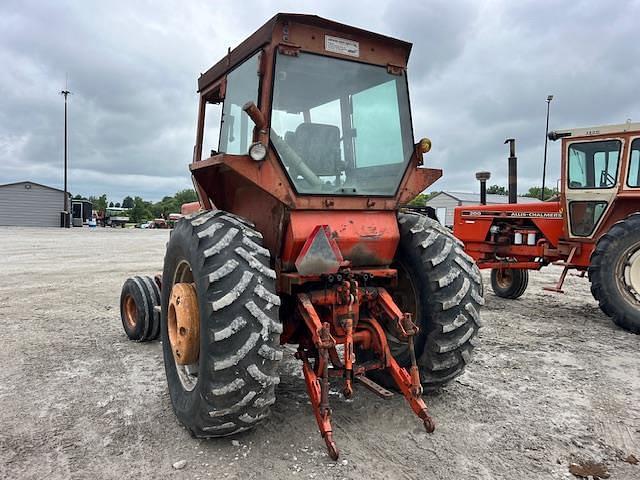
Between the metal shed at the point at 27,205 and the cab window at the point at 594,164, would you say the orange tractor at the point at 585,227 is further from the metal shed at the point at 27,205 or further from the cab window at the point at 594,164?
the metal shed at the point at 27,205

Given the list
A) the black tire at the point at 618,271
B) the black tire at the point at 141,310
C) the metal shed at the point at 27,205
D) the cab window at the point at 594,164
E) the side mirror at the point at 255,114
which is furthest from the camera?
the metal shed at the point at 27,205

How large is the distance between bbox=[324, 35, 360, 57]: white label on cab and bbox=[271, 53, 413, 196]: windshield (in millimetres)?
67

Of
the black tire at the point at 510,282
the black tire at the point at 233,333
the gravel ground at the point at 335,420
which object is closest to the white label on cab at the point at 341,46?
the black tire at the point at 233,333

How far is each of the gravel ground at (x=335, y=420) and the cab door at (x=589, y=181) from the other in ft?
7.55

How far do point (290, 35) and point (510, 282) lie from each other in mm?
6889

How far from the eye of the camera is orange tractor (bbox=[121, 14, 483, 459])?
111 inches

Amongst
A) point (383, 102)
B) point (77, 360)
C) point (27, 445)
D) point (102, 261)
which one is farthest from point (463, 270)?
point (102, 261)

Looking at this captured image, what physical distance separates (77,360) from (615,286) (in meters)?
6.29

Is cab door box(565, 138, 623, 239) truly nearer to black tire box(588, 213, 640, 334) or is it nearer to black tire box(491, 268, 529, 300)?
black tire box(588, 213, 640, 334)

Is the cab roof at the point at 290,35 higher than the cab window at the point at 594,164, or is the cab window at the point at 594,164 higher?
the cab roof at the point at 290,35

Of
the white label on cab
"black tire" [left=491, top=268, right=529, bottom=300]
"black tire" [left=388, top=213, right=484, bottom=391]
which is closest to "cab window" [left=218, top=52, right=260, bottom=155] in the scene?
the white label on cab

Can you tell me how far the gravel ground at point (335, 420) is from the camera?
2.79 m

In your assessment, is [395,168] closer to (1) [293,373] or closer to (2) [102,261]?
(1) [293,373]

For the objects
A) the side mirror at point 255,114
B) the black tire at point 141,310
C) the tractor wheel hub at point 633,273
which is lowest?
the black tire at point 141,310
